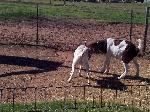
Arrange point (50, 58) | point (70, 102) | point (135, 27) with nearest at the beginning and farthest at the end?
1. point (70, 102)
2. point (50, 58)
3. point (135, 27)

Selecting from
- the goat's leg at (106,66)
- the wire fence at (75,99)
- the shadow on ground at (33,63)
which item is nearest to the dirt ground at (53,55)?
the shadow on ground at (33,63)

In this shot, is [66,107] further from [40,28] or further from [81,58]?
[40,28]

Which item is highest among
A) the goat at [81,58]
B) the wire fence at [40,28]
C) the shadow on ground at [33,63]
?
the goat at [81,58]

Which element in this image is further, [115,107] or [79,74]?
[79,74]

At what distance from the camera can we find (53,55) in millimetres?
16391

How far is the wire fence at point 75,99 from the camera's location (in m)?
9.79

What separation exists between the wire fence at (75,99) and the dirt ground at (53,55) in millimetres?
725

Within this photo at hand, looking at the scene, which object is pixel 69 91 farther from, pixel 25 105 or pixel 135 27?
pixel 135 27

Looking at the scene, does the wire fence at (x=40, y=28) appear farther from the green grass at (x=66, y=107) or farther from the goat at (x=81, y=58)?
the green grass at (x=66, y=107)

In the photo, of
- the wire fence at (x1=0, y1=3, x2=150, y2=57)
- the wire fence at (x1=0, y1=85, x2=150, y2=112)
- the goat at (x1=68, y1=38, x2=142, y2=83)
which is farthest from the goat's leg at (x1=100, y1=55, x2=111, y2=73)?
the wire fence at (x1=0, y1=3, x2=150, y2=57)

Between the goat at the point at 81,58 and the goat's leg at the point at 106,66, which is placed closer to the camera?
the goat at the point at 81,58

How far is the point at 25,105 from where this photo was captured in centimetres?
997

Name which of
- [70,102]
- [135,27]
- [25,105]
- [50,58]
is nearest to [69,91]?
[70,102]

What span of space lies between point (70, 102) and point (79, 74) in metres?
3.13
